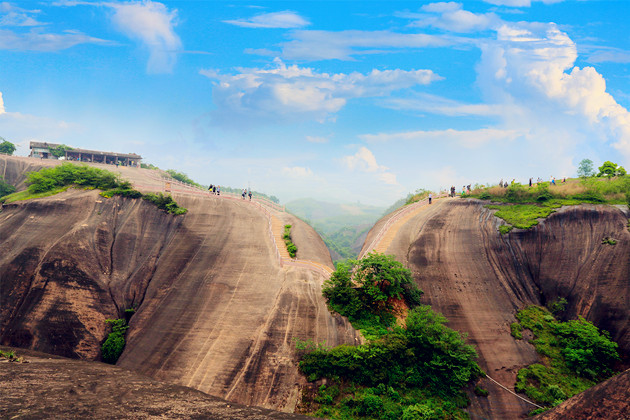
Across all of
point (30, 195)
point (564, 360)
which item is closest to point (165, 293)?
point (30, 195)

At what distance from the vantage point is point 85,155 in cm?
7244

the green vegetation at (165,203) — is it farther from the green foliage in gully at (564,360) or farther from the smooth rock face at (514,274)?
the green foliage in gully at (564,360)

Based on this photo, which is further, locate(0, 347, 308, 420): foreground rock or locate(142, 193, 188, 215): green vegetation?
locate(142, 193, 188, 215): green vegetation

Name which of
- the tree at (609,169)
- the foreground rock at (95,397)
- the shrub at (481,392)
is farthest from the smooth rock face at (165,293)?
the tree at (609,169)

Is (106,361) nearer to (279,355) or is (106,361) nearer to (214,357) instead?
(214,357)

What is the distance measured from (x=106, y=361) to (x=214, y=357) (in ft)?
27.7

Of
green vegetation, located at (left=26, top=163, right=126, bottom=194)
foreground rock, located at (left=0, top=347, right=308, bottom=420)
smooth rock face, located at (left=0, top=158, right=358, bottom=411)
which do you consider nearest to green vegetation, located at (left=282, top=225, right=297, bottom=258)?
smooth rock face, located at (left=0, top=158, right=358, bottom=411)

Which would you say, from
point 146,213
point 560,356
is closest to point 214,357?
point 146,213

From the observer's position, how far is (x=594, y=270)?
23.7 m

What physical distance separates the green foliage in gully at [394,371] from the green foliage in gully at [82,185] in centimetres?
2436

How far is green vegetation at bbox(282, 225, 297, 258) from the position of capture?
28.4m

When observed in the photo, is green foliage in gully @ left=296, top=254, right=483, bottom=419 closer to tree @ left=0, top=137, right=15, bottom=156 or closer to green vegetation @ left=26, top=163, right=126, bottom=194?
green vegetation @ left=26, top=163, right=126, bottom=194

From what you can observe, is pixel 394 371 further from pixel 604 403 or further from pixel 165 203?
pixel 165 203

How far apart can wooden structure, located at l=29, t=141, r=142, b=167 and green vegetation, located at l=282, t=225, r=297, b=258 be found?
6004 cm
